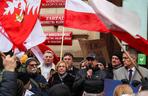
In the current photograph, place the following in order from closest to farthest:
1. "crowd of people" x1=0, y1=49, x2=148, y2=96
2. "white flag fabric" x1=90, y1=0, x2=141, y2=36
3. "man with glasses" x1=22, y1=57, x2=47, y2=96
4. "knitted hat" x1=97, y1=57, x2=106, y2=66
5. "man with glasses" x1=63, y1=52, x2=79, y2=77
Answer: "white flag fabric" x1=90, y1=0, x2=141, y2=36 → "man with glasses" x1=22, y1=57, x2=47, y2=96 → "crowd of people" x1=0, y1=49, x2=148, y2=96 → "man with glasses" x1=63, y1=52, x2=79, y2=77 → "knitted hat" x1=97, y1=57, x2=106, y2=66

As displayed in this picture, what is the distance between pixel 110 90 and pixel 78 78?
87 centimetres

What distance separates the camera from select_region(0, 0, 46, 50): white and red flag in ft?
24.2

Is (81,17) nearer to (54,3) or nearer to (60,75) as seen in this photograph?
(60,75)

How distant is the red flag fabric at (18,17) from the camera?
7387 mm

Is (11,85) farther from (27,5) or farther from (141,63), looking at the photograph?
(141,63)

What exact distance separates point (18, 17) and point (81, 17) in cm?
102

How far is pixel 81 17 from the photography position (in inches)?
292

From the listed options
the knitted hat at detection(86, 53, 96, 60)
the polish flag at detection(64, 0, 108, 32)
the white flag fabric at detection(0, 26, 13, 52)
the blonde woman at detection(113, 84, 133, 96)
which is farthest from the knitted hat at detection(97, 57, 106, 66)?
the blonde woman at detection(113, 84, 133, 96)

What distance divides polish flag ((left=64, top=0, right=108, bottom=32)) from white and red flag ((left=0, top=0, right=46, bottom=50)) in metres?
0.52

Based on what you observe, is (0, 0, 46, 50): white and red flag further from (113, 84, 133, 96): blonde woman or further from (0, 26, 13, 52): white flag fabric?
(113, 84, 133, 96): blonde woman

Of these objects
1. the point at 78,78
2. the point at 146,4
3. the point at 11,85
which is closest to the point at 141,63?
the point at 146,4

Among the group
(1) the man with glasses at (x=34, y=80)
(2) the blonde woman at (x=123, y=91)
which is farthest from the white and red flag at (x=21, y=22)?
(2) the blonde woman at (x=123, y=91)

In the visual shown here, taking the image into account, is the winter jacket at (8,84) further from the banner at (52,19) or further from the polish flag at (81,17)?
the banner at (52,19)

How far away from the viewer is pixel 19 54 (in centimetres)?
834
